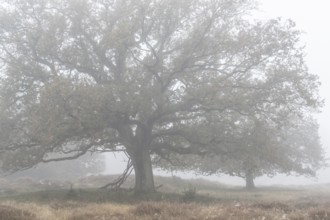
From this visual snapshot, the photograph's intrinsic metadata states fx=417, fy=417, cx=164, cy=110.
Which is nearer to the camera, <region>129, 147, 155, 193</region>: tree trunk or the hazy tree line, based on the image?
the hazy tree line

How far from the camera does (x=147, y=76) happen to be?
2508 cm

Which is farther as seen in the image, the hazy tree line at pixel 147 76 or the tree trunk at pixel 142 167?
the tree trunk at pixel 142 167

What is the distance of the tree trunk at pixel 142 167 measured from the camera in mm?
26734

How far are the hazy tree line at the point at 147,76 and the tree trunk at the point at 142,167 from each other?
7 centimetres

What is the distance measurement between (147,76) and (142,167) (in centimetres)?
613

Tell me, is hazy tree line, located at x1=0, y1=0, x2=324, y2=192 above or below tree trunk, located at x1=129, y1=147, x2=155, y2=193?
above

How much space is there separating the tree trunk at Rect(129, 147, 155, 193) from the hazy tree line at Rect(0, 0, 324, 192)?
2.7 inches

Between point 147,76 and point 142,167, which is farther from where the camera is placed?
point 142,167

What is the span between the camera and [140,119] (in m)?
26.0

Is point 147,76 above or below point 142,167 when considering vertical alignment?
above

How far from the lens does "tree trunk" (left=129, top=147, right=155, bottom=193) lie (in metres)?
26.7

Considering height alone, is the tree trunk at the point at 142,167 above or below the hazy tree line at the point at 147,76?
below

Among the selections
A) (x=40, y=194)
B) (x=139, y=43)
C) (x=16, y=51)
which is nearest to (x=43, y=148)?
(x=40, y=194)

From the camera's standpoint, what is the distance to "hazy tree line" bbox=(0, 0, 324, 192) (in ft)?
76.8
